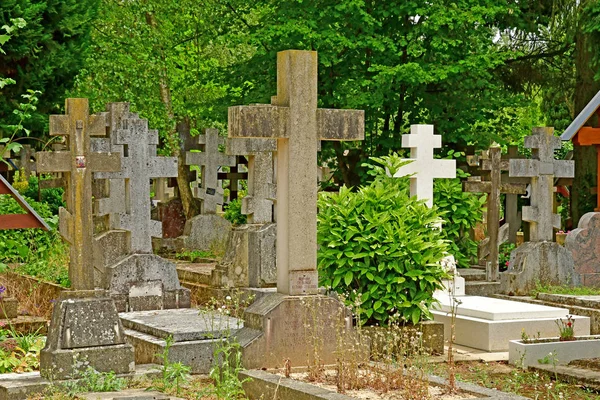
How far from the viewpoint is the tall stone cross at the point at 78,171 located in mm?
10219

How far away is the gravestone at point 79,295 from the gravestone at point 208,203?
10303 mm

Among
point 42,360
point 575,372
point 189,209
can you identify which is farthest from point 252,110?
point 189,209

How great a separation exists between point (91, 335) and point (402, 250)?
3.72 meters

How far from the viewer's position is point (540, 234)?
54.3 ft

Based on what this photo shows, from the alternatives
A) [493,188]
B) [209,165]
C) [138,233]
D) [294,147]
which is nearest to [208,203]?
[209,165]

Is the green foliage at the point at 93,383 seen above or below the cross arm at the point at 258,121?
below

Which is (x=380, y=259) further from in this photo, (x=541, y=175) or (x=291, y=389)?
(x=541, y=175)

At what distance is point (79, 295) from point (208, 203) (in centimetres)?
1157

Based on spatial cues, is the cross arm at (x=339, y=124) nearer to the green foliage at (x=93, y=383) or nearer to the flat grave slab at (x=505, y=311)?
the green foliage at (x=93, y=383)

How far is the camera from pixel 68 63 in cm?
2058

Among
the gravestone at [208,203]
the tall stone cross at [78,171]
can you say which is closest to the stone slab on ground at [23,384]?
the tall stone cross at [78,171]

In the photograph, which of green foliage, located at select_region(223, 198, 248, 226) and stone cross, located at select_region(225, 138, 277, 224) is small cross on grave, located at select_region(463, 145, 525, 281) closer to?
stone cross, located at select_region(225, 138, 277, 224)

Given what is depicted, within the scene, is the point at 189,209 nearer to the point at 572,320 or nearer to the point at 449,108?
the point at 449,108

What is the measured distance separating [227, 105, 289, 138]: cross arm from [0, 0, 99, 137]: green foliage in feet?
31.6
